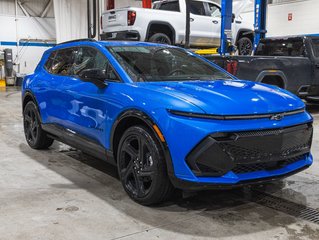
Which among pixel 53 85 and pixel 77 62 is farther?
pixel 53 85

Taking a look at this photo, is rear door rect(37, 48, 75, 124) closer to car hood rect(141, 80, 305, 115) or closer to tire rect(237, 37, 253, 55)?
car hood rect(141, 80, 305, 115)

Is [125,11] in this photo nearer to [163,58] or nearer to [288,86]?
[288,86]

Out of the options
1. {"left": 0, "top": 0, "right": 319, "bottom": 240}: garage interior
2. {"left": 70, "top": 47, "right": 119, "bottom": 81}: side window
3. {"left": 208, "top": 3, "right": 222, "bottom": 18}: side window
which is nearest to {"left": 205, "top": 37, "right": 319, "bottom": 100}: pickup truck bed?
{"left": 0, "top": 0, "right": 319, "bottom": 240}: garage interior

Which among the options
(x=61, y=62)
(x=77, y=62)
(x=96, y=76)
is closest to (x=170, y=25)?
(x=61, y=62)

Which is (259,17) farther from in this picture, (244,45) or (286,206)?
(286,206)

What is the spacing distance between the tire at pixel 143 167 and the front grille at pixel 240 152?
35 cm

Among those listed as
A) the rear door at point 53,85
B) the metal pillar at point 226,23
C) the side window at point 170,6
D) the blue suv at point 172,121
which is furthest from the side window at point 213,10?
the blue suv at point 172,121

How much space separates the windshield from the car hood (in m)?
0.30

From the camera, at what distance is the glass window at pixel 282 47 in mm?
9430

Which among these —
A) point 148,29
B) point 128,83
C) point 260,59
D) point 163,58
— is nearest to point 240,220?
point 128,83

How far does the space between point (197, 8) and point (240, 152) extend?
9.19 meters

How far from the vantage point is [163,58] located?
179 inches

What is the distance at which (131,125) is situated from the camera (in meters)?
3.80

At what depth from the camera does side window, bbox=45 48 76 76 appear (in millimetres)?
5086
